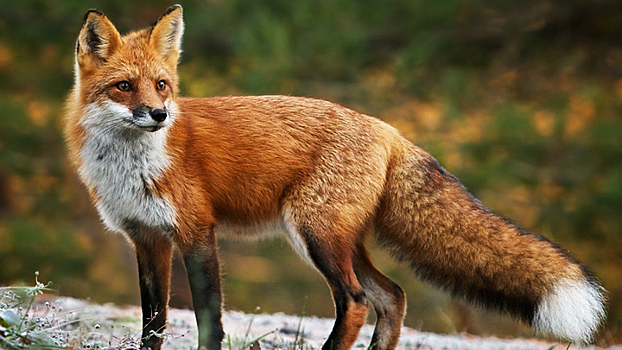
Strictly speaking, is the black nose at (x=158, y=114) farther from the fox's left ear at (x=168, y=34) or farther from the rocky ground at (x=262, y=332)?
the rocky ground at (x=262, y=332)

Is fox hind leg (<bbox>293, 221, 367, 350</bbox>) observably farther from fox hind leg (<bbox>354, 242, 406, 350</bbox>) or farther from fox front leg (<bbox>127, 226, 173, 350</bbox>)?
fox front leg (<bbox>127, 226, 173, 350</bbox>)

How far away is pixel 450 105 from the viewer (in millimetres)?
10711

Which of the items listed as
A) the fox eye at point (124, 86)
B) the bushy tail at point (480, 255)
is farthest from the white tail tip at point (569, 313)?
the fox eye at point (124, 86)

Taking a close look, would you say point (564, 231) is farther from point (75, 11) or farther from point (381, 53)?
point (75, 11)

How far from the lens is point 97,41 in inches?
193

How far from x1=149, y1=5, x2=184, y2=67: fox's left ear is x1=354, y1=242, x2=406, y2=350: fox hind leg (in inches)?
68.7

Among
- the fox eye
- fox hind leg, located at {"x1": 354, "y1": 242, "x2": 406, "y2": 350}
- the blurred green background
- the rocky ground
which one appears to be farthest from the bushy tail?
the blurred green background

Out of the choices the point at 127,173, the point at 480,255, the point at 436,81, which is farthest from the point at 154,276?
the point at 436,81

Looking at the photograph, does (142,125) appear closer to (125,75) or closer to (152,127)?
(152,127)

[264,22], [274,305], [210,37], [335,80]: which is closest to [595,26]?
[335,80]

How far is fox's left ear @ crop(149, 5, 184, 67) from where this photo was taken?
5.02m

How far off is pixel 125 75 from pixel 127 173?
1.91ft

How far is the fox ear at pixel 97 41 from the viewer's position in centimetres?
484

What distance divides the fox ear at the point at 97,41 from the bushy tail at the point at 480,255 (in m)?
1.93
